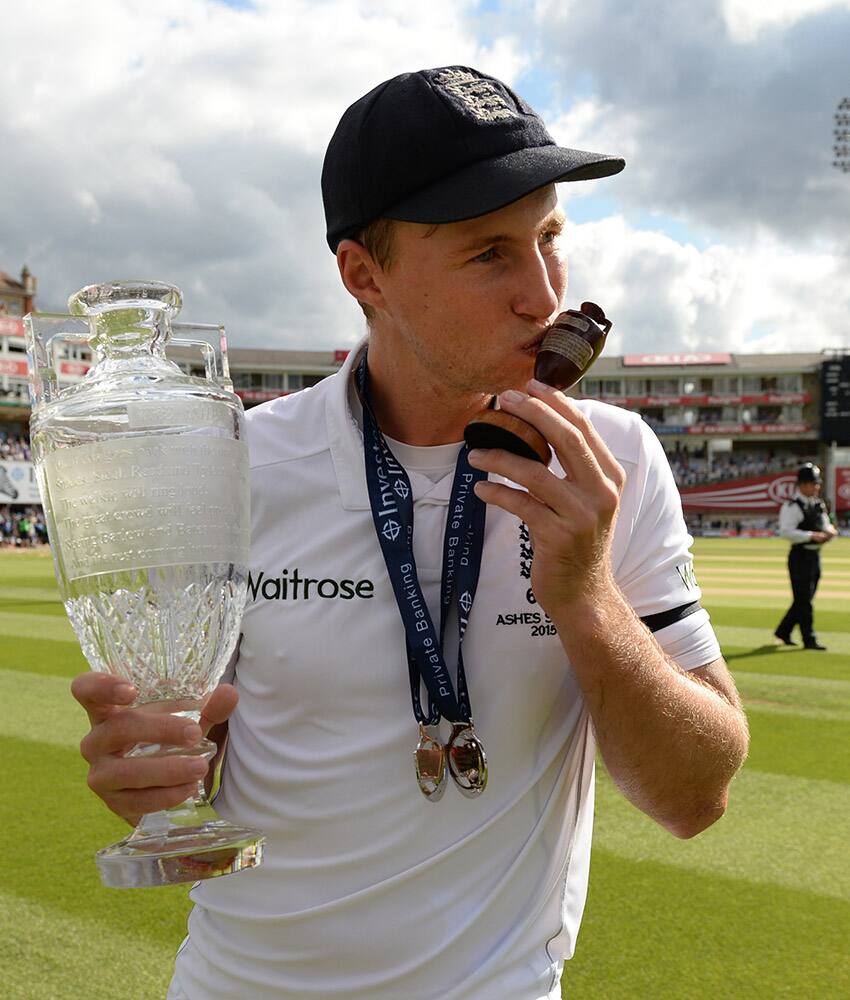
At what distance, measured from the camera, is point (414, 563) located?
1.53 metres

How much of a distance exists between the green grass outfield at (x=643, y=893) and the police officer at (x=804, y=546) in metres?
3.49

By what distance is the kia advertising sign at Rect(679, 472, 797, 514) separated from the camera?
52.5m

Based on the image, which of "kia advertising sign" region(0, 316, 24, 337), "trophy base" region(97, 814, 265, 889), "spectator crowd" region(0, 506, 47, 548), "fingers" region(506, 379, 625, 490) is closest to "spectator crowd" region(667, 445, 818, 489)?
"spectator crowd" region(0, 506, 47, 548)

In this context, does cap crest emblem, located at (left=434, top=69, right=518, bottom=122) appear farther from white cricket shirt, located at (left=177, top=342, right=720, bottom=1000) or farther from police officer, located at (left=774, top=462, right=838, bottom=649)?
police officer, located at (left=774, top=462, right=838, bottom=649)

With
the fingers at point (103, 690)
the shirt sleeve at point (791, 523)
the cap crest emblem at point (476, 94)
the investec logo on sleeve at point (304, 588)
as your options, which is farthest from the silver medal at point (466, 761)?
the shirt sleeve at point (791, 523)

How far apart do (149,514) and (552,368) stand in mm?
544

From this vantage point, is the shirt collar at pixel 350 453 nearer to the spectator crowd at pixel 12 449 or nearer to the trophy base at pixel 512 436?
the trophy base at pixel 512 436

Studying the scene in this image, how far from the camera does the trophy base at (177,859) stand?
3.28ft

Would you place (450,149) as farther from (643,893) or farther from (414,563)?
(643,893)

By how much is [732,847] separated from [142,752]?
12.7ft

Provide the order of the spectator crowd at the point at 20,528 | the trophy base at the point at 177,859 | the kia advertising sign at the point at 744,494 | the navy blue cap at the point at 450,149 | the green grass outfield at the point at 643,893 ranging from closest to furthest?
the trophy base at the point at 177,859, the navy blue cap at the point at 450,149, the green grass outfield at the point at 643,893, the spectator crowd at the point at 20,528, the kia advertising sign at the point at 744,494

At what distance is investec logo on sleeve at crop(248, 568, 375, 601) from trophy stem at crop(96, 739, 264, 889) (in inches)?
17.7

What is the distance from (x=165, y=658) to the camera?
1.20 meters

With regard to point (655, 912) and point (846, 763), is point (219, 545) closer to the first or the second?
point (655, 912)
